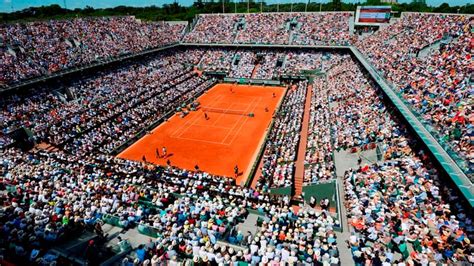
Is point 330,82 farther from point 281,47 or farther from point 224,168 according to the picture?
point 224,168

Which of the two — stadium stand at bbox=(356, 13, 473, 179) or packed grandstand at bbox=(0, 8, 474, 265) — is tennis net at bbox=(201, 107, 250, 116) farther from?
stadium stand at bbox=(356, 13, 473, 179)

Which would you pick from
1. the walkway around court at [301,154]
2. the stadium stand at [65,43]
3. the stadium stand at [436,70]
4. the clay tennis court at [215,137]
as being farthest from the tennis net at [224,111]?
the stadium stand at [65,43]

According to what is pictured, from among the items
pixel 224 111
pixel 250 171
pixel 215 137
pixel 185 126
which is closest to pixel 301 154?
pixel 250 171

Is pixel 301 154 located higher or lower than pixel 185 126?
higher

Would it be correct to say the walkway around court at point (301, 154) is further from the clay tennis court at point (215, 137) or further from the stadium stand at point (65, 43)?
the stadium stand at point (65, 43)

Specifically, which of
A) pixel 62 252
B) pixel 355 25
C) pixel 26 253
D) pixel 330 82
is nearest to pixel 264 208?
pixel 62 252

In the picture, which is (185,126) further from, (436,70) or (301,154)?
(436,70)

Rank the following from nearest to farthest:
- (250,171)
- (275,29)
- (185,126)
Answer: (250,171), (185,126), (275,29)
